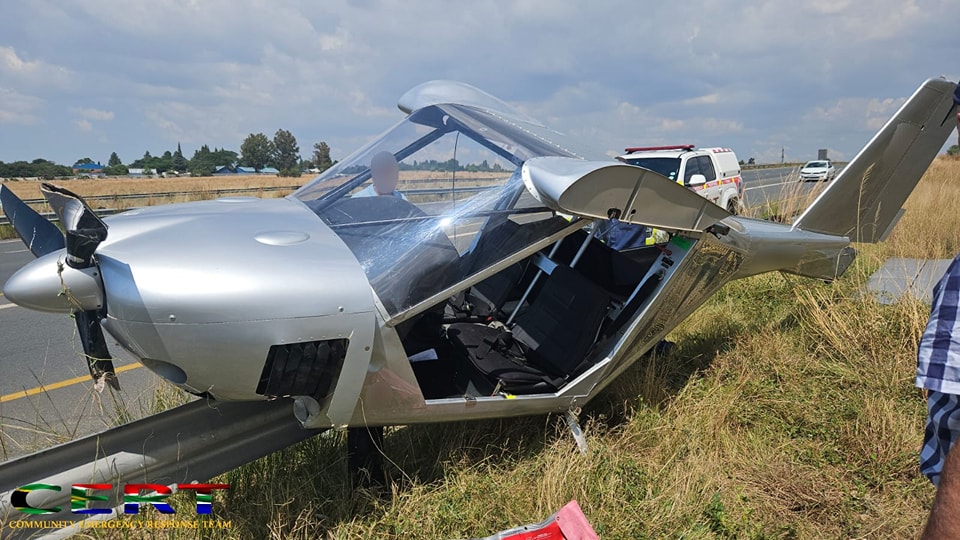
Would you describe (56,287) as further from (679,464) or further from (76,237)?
(679,464)

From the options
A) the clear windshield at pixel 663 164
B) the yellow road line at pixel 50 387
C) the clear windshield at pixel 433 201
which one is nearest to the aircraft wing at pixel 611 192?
the clear windshield at pixel 433 201

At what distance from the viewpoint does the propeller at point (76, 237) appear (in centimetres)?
197

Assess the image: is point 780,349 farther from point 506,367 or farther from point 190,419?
point 190,419

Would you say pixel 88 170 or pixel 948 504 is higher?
pixel 88 170

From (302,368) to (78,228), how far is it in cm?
89

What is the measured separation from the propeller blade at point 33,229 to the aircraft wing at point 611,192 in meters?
1.92

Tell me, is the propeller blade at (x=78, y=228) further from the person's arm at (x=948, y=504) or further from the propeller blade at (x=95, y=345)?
the person's arm at (x=948, y=504)

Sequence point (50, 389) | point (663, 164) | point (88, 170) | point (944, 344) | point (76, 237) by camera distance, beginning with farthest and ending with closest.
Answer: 1. point (88, 170)
2. point (663, 164)
3. point (50, 389)
4. point (76, 237)
5. point (944, 344)

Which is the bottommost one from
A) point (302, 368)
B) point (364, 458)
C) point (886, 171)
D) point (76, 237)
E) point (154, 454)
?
point (364, 458)

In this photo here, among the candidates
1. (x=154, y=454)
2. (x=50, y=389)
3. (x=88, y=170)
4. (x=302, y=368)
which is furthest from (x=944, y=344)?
(x=88, y=170)

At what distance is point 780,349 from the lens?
4.64m

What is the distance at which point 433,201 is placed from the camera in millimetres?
2854

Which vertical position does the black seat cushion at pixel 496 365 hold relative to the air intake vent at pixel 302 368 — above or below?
below

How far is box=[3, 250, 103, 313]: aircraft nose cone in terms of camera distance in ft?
6.41
